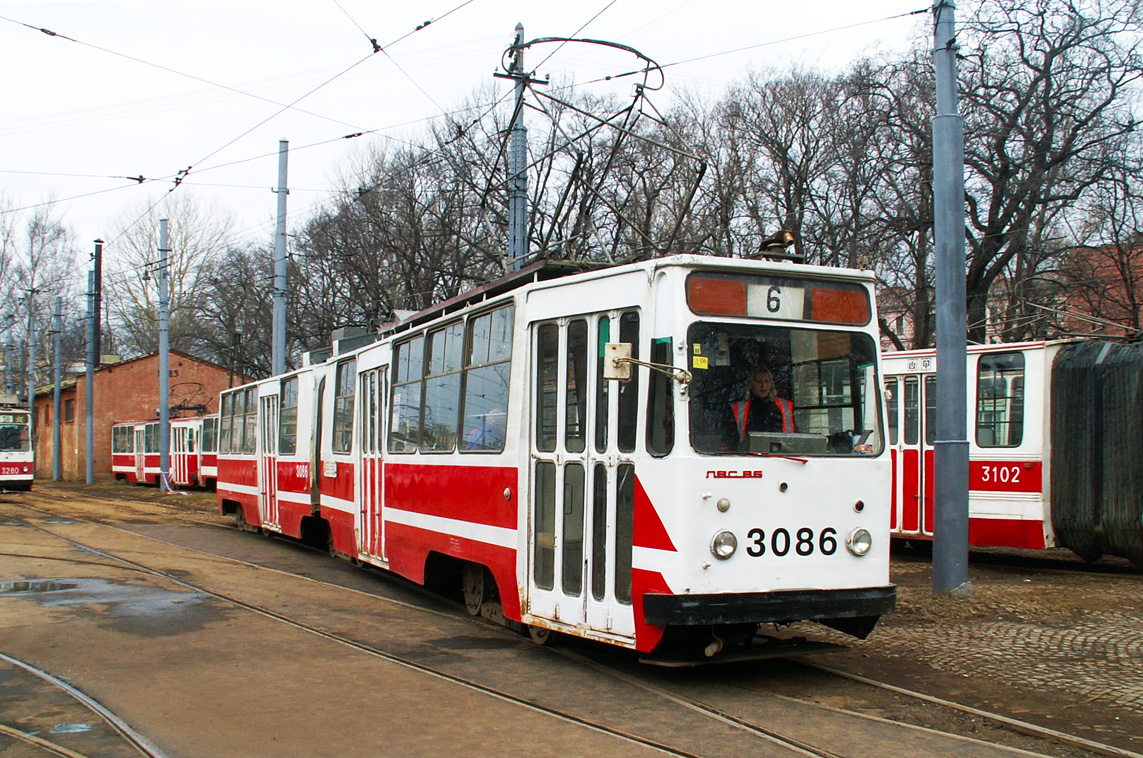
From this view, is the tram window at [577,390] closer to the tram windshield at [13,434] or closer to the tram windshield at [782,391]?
the tram windshield at [782,391]

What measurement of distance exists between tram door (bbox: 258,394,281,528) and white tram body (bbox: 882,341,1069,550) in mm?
9613

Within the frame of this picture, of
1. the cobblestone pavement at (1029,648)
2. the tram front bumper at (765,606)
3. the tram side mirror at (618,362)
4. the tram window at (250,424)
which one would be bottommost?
the cobblestone pavement at (1029,648)

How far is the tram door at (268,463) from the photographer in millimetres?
17281

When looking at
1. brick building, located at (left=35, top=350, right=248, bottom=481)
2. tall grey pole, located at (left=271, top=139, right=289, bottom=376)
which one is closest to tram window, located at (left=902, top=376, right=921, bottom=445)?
tall grey pole, located at (left=271, top=139, right=289, bottom=376)

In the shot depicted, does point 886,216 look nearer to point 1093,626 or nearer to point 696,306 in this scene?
point 1093,626

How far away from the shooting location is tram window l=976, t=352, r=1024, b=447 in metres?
13.4

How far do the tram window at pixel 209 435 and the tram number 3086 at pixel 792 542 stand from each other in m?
32.0

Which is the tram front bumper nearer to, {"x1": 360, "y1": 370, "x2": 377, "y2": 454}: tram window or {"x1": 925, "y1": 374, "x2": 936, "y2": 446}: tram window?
{"x1": 360, "y1": 370, "x2": 377, "y2": 454}: tram window

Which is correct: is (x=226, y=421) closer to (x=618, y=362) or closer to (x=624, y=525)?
(x=624, y=525)

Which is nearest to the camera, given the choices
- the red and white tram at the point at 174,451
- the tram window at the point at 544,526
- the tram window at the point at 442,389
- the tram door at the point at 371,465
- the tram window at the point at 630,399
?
the tram window at the point at 630,399

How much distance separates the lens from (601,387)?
745cm

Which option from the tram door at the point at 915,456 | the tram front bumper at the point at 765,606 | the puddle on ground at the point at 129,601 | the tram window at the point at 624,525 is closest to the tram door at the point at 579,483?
the tram window at the point at 624,525

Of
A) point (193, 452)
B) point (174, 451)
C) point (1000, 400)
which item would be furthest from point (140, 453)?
point (1000, 400)

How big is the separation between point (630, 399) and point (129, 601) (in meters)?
6.31
